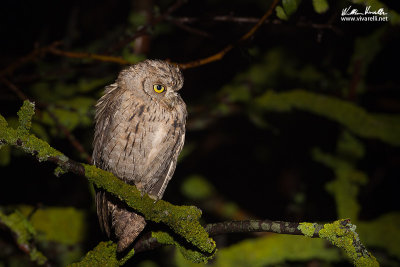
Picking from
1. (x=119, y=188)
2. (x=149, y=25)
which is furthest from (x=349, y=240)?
(x=149, y=25)

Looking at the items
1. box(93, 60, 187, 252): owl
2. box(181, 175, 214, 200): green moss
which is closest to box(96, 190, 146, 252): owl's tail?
box(93, 60, 187, 252): owl

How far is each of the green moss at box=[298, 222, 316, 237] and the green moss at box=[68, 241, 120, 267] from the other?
1039mm

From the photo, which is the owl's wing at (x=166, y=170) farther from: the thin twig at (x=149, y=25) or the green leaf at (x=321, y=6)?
the green leaf at (x=321, y=6)

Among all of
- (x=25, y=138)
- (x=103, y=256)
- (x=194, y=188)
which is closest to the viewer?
(x=25, y=138)

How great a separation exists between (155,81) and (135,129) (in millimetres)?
369

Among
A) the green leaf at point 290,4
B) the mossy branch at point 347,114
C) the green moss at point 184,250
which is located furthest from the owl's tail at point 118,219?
the mossy branch at point 347,114

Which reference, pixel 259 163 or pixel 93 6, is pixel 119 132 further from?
pixel 93 6

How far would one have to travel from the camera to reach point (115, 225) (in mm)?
2486

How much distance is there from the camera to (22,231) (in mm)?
2584

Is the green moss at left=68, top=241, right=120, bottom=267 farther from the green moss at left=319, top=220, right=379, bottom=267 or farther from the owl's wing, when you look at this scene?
the green moss at left=319, top=220, right=379, bottom=267

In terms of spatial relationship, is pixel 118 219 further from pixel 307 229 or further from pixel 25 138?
pixel 307 229

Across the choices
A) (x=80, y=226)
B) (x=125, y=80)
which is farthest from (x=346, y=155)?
(x=80, y=226)

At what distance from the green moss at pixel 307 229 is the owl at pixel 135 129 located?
1226 mm

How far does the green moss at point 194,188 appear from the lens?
15.3 ft
